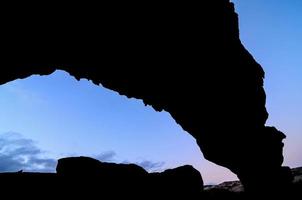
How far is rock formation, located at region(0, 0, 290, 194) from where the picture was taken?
1098cm

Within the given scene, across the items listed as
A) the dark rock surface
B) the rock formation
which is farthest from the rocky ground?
the rock formation

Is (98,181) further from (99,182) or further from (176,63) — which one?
(176,63)

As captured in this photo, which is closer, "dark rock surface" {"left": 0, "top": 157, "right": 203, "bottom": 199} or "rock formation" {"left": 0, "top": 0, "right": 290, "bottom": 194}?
"dark rock surface" {"left": 0, "top": 157, "right": 203, "bottom": 199}

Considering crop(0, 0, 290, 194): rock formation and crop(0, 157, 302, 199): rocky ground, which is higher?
crop(0, 0, 290, 194): rock formation

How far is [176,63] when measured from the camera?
13461mm

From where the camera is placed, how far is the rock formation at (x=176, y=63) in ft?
36.0

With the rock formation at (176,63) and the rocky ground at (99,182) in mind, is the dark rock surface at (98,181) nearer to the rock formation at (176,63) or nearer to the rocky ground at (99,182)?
the rocky ground at (99,182)

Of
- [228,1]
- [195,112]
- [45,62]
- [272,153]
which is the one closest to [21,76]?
[45,62]

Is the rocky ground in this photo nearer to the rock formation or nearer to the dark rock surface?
the dark rock surface

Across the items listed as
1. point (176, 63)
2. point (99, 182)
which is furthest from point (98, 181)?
point (176, 63)

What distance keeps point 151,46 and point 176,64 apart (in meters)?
1.76

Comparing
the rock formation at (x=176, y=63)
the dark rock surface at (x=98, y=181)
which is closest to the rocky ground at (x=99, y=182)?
the dark rock surface at (x=98, y=181)

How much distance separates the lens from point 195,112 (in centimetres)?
1584

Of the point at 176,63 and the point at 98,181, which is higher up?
the point at 176,63
